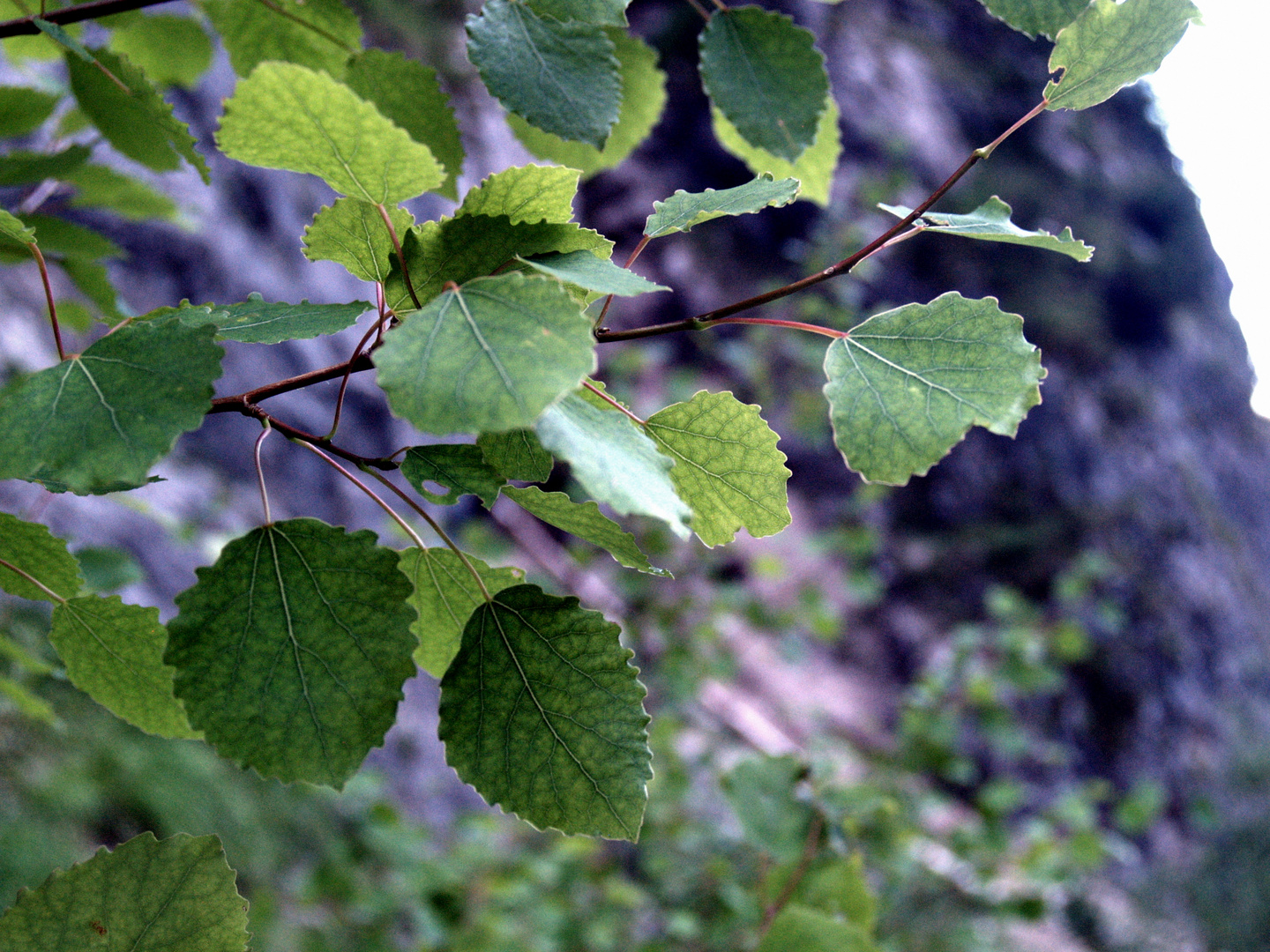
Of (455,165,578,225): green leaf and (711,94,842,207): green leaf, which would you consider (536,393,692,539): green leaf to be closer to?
(455,165,578,225): green leaf

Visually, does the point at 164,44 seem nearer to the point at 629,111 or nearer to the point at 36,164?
the point at 36,164

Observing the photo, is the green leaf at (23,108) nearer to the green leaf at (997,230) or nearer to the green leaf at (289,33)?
the green leaf at (289,33)

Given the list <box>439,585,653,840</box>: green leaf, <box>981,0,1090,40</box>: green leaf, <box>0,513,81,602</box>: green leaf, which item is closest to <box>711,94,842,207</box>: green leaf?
<box>981,0,1090,40</box>: green leaf

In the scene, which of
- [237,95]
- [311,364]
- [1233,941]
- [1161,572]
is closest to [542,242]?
[237,95]

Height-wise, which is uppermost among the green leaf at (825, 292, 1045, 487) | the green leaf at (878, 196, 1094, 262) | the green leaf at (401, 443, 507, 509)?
the green leaf at (878, 196, 1094, 262)

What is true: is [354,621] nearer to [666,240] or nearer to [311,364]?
[311,364]
